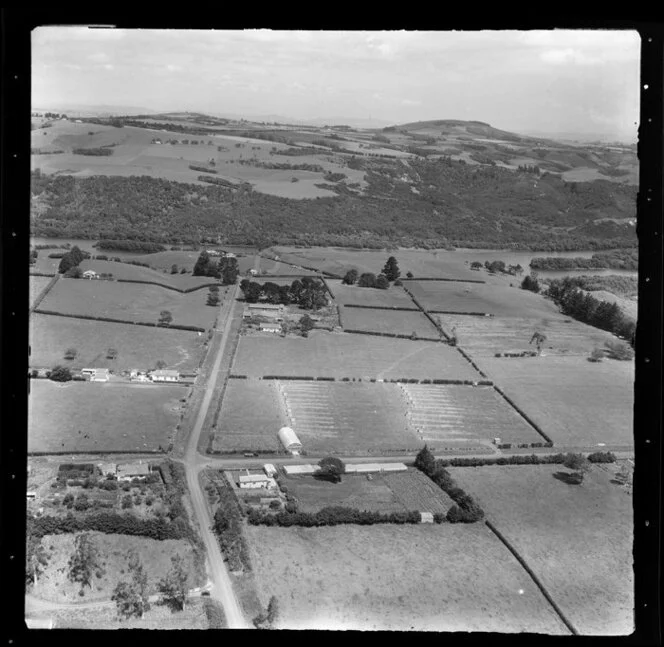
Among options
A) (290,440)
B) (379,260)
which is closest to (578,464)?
(290,440)

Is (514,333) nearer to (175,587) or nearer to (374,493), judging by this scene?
(374,493)

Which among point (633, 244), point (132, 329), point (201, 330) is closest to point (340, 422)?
point (201, 330)

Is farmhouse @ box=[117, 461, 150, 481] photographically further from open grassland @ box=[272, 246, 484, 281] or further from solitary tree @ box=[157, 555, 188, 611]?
open grassland @ box=[272, 246, 484, 281]

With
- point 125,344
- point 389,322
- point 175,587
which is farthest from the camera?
point 389,322

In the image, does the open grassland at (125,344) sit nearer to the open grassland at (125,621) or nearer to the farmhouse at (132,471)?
the farmhouse at (132,471)

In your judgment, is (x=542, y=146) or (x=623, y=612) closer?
(x=623, y=612)

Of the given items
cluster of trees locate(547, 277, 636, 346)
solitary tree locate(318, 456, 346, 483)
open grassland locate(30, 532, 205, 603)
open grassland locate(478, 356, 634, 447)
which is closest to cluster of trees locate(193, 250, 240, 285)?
open grassland locate(478, 356, 634, 447)

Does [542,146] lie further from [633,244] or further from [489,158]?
[633,244]
